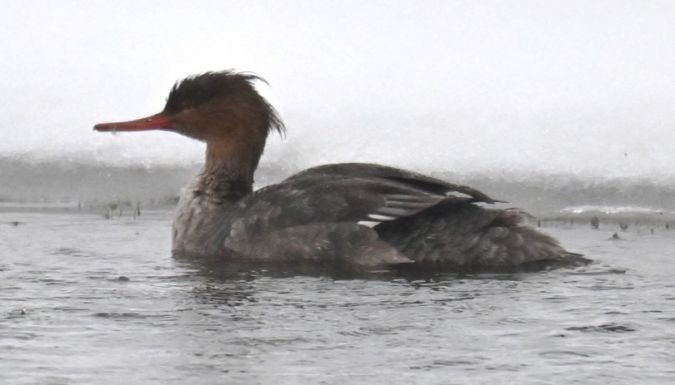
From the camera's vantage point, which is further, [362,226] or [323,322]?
[362,226]

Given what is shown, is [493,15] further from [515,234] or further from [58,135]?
[515,234]

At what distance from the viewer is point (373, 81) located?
1130 cm

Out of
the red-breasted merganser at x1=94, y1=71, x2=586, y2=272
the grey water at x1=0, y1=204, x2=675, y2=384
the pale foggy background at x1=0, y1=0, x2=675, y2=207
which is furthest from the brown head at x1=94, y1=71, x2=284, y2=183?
the pale foggy background at x1=0, y1=0, x2=675, y2=207

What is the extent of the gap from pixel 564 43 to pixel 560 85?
914 mm

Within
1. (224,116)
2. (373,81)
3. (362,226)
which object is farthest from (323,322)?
(373,81)

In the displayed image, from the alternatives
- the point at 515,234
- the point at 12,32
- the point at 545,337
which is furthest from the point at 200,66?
the point at 545,337

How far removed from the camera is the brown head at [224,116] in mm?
8805

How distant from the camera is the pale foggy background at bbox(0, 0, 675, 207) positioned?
33.0 feet

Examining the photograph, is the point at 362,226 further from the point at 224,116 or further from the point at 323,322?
the point at 323,322

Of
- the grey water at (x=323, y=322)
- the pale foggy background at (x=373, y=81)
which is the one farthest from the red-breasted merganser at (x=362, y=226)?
the pale foggy background at (x=373, y=81)

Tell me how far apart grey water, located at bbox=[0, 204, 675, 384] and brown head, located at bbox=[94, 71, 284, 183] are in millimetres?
1032

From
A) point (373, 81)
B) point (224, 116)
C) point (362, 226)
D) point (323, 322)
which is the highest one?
point (373, 81)

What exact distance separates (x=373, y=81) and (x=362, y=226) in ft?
12.4

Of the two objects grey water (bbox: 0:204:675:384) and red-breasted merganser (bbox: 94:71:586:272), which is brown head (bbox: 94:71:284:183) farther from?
grey water (bbox: 0:204:675:384)
